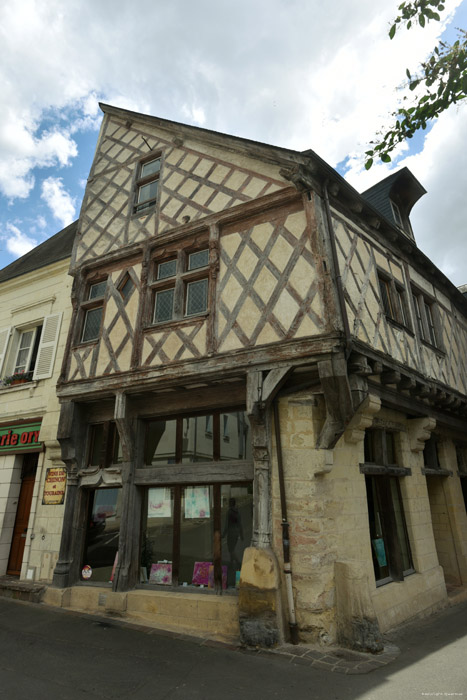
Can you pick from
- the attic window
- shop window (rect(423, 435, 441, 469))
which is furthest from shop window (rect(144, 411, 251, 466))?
the attic window

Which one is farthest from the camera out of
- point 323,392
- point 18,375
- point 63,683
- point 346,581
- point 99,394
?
point 18,375

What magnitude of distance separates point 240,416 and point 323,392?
1.34m

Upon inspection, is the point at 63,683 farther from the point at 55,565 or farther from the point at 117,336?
the point at 117,336

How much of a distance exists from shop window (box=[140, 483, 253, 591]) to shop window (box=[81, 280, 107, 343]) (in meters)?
2.79

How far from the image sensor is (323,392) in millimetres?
4434

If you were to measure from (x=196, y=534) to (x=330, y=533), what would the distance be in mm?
1840

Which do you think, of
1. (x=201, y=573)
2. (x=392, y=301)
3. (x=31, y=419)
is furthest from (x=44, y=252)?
(x=201, y=573)

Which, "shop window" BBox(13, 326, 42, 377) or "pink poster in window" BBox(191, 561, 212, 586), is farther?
"shop window" BBox(13, 326, 42, 377)

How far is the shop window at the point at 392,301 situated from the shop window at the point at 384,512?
1.80m

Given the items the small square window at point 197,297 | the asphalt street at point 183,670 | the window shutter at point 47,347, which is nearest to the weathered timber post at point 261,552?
the asphalt street at point 183,670

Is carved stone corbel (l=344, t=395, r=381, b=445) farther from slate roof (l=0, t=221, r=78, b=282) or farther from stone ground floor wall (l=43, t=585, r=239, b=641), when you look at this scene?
slate roof (l=0, t=221, r=78, b=282)

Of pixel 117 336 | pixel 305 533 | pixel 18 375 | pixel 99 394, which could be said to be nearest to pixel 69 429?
pixel 99 394

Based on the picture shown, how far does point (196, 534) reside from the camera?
5324 mm

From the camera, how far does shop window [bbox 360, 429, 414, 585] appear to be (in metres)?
5.46
